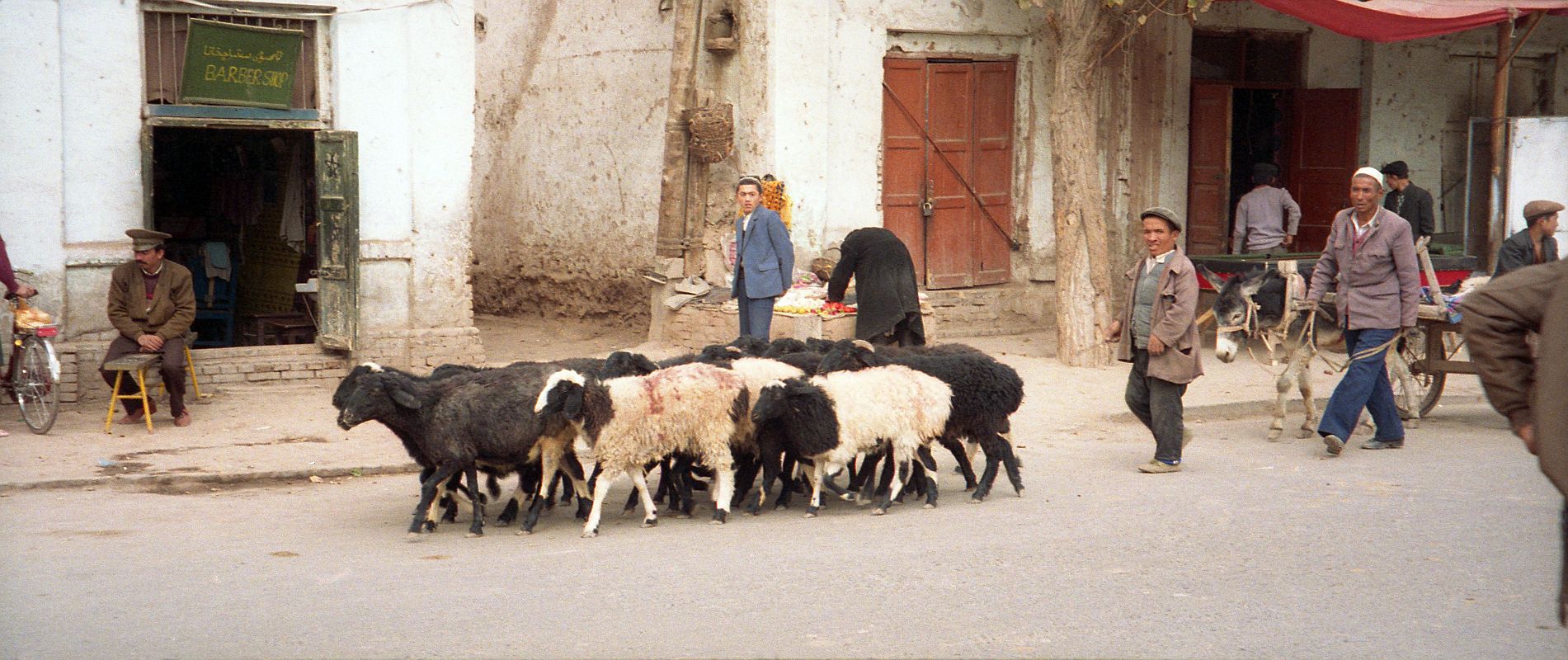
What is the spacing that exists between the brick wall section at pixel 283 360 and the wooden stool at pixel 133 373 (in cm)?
31

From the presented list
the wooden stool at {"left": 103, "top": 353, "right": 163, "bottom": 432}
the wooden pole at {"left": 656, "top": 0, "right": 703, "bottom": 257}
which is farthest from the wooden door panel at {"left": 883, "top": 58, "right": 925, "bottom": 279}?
the wooden stool at {"left": 103, "top": 353, "right": 163, "bottom": 432}

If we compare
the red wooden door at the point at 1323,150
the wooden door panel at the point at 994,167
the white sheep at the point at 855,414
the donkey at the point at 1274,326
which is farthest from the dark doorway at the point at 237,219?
the red wooden door at the point at 1323,150

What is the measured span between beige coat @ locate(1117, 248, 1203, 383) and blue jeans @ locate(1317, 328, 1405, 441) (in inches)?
52.1

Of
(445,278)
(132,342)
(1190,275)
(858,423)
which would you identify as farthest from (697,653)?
(445,278)

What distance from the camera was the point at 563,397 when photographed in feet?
23.8

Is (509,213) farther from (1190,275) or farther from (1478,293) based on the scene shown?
(1478,293)

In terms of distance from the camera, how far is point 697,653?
5160mm

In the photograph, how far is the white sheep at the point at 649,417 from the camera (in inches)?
288

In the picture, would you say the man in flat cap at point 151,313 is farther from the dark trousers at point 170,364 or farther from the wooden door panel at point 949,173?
the wooden door panel at point 949,173

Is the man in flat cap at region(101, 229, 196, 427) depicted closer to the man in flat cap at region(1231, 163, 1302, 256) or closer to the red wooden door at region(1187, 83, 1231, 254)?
the man in flat cap at region(1231, 163, 1302, 256)

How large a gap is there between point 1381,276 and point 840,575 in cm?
506

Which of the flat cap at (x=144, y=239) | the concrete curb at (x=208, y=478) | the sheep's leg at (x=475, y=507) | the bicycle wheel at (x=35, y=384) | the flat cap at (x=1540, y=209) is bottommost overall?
the concrete curb at (x=208, y=478)

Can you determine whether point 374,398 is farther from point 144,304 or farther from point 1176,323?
point 1176,323

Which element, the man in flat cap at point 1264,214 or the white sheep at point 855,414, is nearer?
the white sheep at point 855,414
